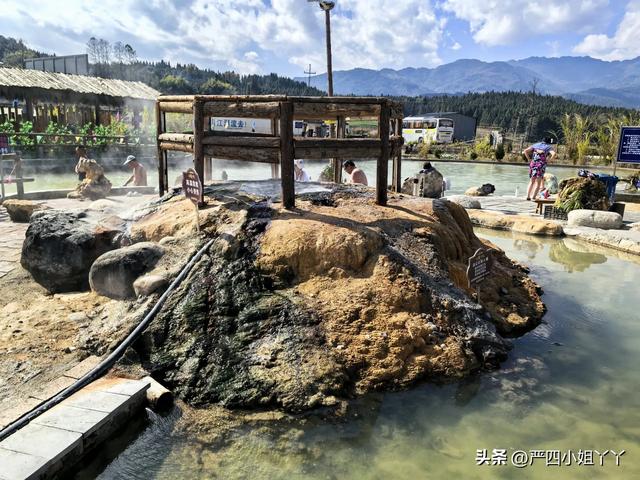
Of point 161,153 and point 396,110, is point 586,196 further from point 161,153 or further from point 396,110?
point 161,153

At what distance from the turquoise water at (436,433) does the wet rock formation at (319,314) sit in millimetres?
217

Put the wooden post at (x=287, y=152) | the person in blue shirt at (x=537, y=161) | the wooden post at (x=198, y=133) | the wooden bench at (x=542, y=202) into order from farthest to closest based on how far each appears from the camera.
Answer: the person in blue shirt at (x=537, y=161), the wooden bench at (x=542, y=202), the wooden post at (x=198, y=133), the wooden post at (x=287, y=152)

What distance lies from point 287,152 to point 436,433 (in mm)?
3285

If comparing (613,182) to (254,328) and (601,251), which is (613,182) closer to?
(601,251)

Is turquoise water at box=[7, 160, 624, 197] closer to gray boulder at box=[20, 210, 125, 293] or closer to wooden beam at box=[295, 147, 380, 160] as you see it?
gray boulder at box=[20, 210, 125, 293]

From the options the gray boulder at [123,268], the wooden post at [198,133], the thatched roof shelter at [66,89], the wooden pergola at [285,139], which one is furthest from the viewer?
the thatched roof shelter at [66,89]

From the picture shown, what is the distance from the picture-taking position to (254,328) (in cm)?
462

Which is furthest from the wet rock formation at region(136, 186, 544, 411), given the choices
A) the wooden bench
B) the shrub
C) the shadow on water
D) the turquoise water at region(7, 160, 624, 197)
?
the shrub

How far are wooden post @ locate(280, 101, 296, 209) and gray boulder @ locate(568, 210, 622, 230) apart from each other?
7693mm

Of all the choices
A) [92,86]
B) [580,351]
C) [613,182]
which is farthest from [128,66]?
[580,351]

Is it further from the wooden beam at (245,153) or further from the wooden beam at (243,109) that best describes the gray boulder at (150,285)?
the wooden beam at (243,109)

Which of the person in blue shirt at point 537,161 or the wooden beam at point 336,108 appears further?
the person in blue shirt at point 537,161

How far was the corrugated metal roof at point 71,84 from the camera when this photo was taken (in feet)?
70.7

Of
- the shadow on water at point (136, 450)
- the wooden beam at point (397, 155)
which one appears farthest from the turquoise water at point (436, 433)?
the wooden beam at point (397, 155)
